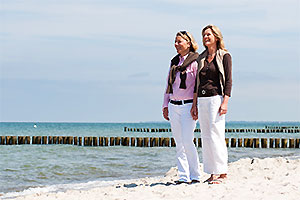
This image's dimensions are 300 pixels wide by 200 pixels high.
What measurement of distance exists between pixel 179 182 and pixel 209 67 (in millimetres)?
1612

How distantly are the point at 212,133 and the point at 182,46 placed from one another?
1220 millimetres

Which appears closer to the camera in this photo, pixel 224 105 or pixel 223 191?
pixel 223 191

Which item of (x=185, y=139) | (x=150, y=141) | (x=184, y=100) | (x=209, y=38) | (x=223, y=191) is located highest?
(x=209, y=38)

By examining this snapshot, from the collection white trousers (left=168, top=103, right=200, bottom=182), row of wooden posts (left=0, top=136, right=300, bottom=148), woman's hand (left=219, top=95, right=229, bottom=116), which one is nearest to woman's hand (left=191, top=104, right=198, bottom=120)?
white trousers (left=168, top=103, right=200, bottom=182)

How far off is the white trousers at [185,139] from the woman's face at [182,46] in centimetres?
72

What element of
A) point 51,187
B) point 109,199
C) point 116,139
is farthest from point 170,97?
point 116,139

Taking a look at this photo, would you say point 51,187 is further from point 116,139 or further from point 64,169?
point 116,139

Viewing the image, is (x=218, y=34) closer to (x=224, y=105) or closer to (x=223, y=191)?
(x=224, y=105)

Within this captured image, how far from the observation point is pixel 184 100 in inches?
241

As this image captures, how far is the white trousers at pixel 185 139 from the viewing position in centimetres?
611

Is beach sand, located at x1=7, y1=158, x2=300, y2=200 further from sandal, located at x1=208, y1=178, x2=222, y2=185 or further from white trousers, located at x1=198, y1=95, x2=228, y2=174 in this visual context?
white trousers, located at x1=198, y1=95, x2=228, y2=174

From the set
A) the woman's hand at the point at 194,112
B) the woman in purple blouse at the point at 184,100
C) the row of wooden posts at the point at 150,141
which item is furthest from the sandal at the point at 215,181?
the row of wooden posts at the point at 150,141

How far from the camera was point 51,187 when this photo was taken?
32.2 ft

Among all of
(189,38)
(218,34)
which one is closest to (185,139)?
(189,38)
